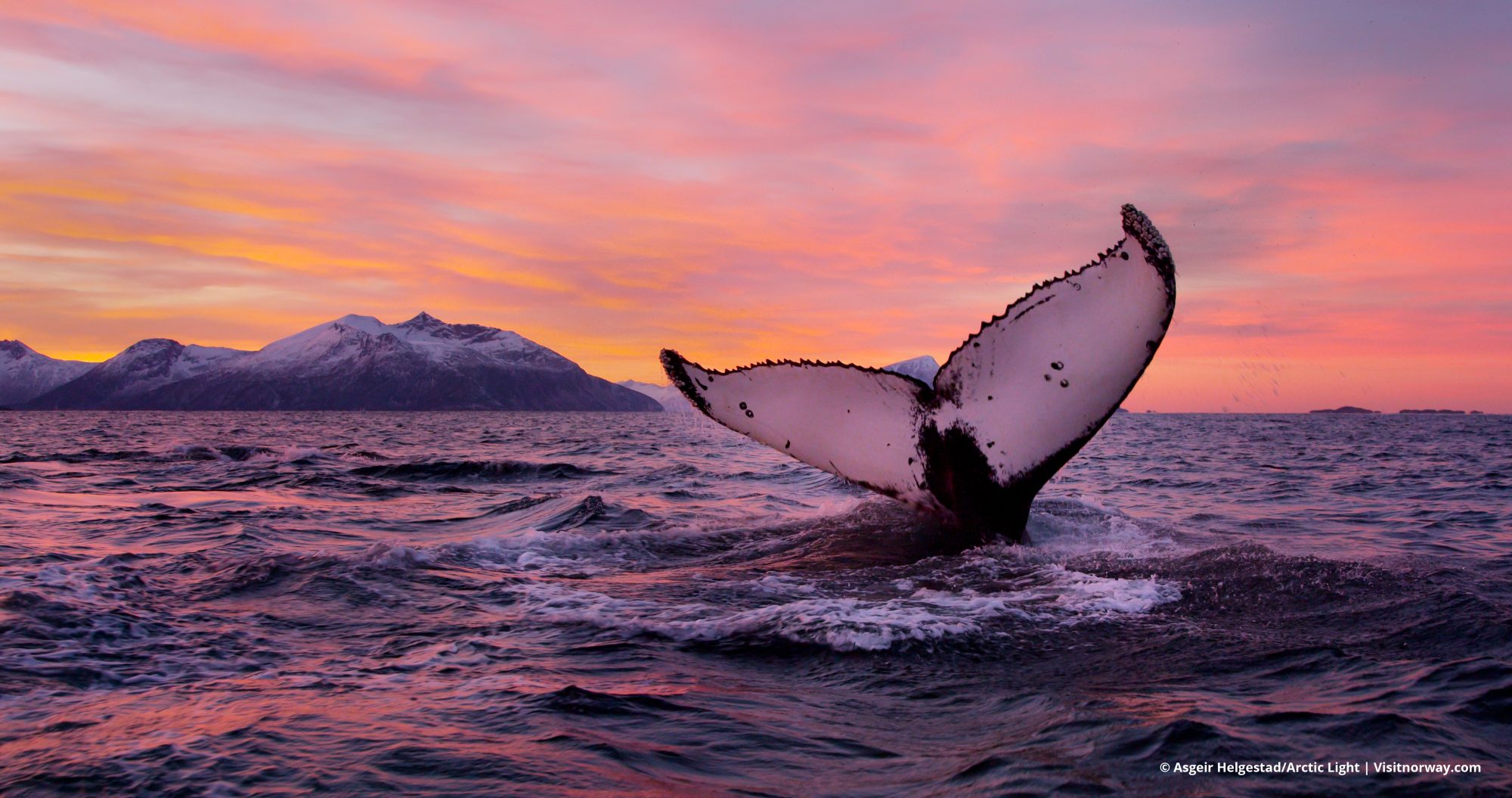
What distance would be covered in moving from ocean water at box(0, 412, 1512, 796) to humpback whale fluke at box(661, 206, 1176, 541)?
69 cm

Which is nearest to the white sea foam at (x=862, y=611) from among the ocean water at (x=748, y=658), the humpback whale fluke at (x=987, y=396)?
the ocean water at (x=748, y=658)

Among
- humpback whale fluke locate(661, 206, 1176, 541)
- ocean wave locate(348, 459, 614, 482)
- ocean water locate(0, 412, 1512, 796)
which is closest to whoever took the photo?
ocean water locate(0, 412, 1512, 796)

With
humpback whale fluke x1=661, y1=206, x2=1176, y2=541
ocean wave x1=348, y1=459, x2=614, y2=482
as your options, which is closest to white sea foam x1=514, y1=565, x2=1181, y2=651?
humpback whale fluke x1=661, y1=206, x2=1176, y2=541

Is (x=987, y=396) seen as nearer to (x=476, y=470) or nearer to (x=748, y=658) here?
(x=748, y=658)

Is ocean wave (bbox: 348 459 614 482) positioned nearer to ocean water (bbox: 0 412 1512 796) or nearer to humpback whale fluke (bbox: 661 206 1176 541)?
ocean water (bbox: 0 412 1512 796)

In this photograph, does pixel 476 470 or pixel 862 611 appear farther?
pixel 476 470

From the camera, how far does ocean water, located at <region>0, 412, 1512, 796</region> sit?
3195 millimetres

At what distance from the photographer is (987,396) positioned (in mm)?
5664

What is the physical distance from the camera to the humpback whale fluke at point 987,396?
495 cm

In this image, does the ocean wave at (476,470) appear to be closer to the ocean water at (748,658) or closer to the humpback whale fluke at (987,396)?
the ocean water at (748,658)

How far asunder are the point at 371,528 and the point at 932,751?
26.7ft

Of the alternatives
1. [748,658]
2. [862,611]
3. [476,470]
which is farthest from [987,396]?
[476,470]

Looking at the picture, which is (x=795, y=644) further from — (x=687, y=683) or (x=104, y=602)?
(x=104, y=602)

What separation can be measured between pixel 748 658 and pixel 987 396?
6.88 ft
